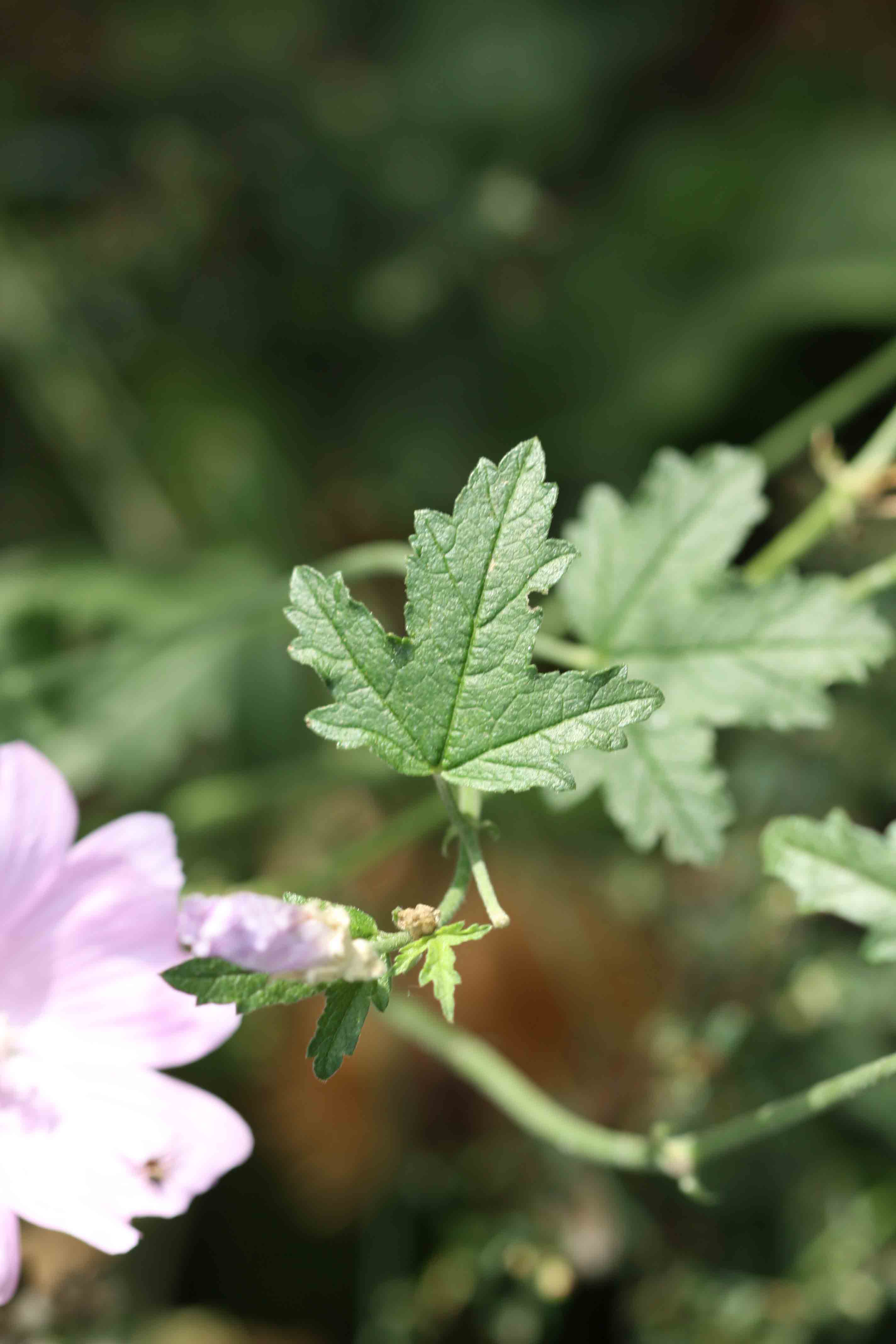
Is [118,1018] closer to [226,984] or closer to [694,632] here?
[226,984]

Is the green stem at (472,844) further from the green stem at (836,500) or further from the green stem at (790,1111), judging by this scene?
the green stem at (836,500)

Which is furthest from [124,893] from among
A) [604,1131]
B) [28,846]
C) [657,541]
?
[657,541]

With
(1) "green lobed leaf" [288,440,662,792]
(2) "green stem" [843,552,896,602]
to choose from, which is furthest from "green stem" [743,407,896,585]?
(1) "green lobed leaf" [288,440,662,792]

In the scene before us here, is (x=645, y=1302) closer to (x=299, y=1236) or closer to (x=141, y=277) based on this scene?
(x=299, y=1236)

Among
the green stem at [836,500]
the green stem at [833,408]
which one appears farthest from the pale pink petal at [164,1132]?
the green stem at [833,408]

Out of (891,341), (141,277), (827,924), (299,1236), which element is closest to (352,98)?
(141,277)
